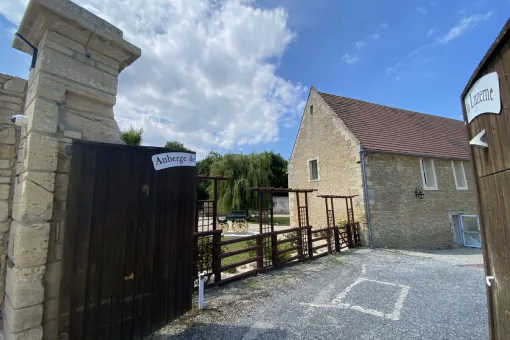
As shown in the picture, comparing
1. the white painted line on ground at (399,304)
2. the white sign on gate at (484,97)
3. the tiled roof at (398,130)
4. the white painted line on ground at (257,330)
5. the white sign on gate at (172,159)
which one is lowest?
the white painted line on ground at (399,304)

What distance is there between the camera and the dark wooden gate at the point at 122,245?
185 cm

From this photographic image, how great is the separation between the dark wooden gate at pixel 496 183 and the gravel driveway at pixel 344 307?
5.49 ft

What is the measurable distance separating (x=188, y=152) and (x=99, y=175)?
0.90 metres

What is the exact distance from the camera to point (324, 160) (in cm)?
1147

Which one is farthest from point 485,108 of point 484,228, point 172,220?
point 172,220

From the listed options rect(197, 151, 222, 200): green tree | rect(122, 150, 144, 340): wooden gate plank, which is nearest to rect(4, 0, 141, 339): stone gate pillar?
rect(122, 150, 144, 340): wooden gate plank

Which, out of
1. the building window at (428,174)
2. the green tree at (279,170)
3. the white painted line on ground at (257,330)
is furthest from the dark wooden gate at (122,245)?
the green tree at (279,170)

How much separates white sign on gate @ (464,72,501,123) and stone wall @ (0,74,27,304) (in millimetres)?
4145

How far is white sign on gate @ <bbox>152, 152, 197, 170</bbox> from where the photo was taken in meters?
2.34

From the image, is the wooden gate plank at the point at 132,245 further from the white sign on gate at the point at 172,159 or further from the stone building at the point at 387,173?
the stone building at the point at 387,173

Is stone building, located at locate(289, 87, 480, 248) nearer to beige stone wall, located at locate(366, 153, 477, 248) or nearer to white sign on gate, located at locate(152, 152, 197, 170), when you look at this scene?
beige stone wall, located at locate(366, 153, 477, 248)

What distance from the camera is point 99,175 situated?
78.0 inches

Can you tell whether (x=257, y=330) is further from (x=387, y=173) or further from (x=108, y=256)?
(x=387, y=173)

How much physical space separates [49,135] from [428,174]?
43.6ft
